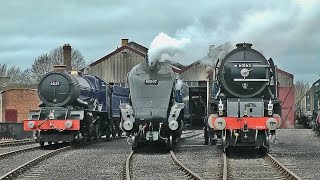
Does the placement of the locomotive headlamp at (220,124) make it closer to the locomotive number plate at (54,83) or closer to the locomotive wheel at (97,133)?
the locomotive number plate at (54,83)

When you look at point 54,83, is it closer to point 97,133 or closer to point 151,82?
point 97,133

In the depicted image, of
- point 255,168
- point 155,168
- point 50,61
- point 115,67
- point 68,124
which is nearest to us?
point 255,168

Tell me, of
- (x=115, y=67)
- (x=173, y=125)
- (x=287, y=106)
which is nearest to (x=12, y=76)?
(x=115, y=67)

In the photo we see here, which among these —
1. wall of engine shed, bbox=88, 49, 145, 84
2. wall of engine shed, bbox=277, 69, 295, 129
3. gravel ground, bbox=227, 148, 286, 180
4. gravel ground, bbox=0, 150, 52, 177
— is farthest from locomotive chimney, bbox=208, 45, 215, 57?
wall of engine shed, bbox=88, 49, 145, 84

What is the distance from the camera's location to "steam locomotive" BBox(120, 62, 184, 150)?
1745 cm

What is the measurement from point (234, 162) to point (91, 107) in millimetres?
9869

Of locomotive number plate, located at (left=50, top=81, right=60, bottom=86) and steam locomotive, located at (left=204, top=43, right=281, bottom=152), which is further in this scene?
locomotive number plate, located at (left=50, top=81, right=60, bottom=86)

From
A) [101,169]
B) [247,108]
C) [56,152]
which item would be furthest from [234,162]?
[56,152]

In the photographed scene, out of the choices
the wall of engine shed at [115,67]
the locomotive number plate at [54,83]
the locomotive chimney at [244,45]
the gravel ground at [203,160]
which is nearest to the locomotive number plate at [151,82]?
the gravel ground at [203,160]

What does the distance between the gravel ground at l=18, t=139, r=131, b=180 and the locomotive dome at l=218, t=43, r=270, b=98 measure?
399 cm

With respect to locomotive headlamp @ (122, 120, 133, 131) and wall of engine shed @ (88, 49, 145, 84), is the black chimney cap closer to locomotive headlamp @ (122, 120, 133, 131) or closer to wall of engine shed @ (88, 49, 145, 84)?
Answer: locomotive headlamp @ (122, 120, 133, 131)

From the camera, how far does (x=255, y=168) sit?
13.6 m

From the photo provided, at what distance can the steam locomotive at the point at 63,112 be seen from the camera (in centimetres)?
2027

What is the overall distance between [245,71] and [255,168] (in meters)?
3.79
